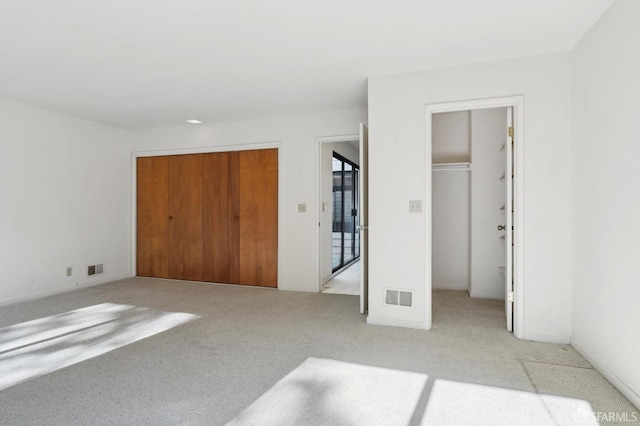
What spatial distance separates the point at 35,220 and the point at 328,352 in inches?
159

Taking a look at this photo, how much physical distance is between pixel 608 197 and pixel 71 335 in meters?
4.22

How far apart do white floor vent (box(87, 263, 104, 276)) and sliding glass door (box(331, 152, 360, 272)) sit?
141 inches

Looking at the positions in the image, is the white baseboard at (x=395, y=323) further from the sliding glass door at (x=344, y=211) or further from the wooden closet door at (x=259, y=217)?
the sliding glass door at (x=344, y=211)

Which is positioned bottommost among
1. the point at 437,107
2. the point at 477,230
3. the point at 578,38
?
the point at 477,230

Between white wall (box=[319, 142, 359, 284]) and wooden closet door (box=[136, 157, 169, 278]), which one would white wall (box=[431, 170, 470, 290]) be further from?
wooden closet door (box=[136, 157, 169, 278])

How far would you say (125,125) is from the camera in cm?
509

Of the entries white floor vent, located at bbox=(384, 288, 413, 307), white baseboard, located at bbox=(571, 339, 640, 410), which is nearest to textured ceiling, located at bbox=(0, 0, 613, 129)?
white floor vent, located at bbox=(384, 288, 413, 307)

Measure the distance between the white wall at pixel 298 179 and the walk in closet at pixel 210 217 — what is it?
0.16 meters

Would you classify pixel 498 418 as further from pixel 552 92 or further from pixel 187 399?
pixel 552 92

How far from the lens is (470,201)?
14.1 ft

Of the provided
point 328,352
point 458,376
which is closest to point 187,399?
point 328,352

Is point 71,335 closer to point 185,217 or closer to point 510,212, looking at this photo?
point 185,217

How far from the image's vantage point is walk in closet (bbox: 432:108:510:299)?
4133 mm

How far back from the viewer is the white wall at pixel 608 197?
6.22ft
